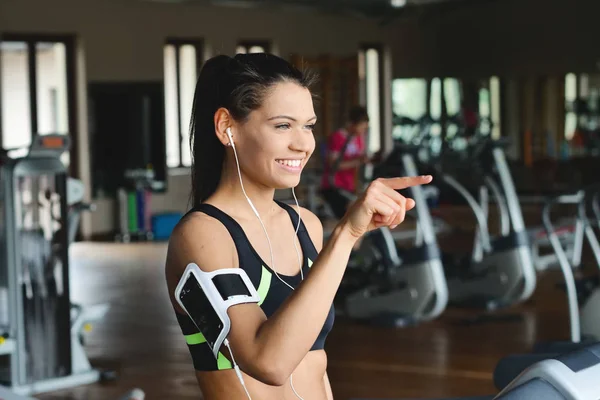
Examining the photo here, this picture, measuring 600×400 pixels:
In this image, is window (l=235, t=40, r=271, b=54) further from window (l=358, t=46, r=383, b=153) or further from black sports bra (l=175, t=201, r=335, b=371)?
black sports bra (l=175, t=201, r=335, b=371)

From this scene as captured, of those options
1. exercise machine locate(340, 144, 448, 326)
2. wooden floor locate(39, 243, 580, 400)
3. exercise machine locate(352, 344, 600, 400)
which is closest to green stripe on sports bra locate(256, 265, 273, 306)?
exercise machine locate(352, 344, 600, 400)

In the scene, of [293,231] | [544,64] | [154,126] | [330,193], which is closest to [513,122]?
[544,64]

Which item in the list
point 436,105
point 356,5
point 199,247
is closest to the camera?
point 199,247

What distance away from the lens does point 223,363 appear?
155 cm

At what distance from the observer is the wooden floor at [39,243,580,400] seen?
4938 mm

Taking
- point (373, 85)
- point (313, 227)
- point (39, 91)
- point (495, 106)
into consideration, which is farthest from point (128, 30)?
point (313, 227)

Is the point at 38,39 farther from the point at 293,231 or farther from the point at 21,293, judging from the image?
the point at 293,231

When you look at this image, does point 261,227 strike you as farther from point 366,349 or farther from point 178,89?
point 178,89

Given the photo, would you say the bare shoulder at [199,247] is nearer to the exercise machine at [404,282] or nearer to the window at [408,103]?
the exercise machine at [404,282]

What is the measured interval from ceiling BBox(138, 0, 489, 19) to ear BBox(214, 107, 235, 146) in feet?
36.4

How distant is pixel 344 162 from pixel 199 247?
21.2 feet

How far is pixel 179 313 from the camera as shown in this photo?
158 centimetres

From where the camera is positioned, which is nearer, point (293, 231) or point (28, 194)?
point (293, 231)

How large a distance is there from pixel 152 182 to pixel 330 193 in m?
4.99
